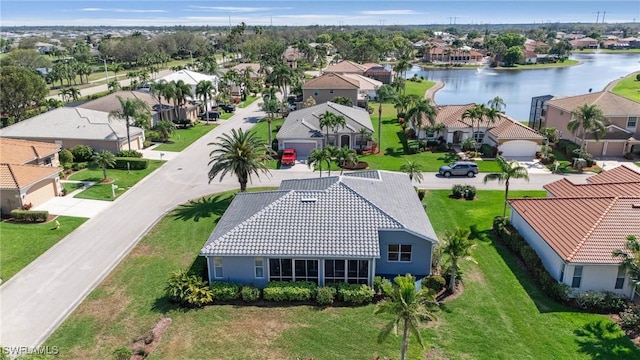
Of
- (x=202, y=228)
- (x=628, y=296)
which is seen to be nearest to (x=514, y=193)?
(x=628, y=296)

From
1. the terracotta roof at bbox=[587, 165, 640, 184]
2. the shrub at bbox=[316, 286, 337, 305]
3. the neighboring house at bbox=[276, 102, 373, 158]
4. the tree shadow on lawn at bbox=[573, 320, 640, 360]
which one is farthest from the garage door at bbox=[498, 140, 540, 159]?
the shrub at bbox=[316, 286, 337, 305]

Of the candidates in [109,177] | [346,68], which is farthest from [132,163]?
[346,68]

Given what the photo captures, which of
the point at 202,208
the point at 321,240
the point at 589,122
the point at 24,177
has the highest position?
the point at 589,122

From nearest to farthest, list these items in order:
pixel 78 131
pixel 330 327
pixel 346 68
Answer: pixel 330 327, pixel 78 131, pixel 346 68

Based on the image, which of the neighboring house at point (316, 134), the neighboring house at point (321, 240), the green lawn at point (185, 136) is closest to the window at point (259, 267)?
the neighboring house at point (321, 240)

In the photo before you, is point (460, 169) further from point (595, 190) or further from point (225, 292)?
point (225, 292)

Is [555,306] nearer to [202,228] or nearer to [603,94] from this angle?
[202,228]

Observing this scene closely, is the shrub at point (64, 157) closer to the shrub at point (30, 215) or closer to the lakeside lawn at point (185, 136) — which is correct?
the lakeside lawn at point (185, 136)
